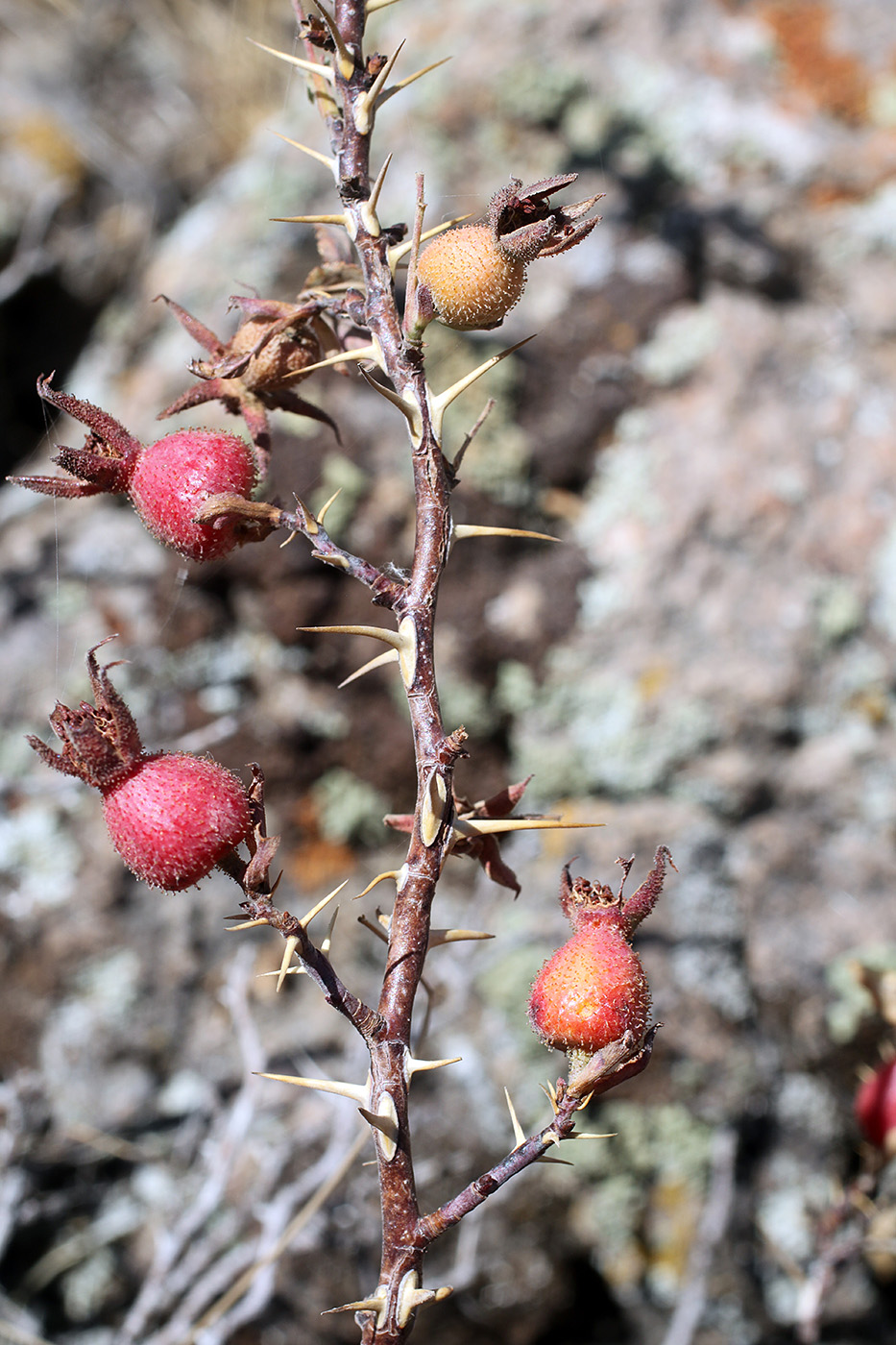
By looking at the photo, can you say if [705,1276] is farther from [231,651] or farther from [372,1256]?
[231,651]

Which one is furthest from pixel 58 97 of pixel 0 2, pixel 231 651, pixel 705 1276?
pixel 705 1276

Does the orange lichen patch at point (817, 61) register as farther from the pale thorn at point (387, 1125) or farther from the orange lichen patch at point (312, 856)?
the pale thorn at point (387, 1125)

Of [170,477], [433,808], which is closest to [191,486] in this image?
[170,477]

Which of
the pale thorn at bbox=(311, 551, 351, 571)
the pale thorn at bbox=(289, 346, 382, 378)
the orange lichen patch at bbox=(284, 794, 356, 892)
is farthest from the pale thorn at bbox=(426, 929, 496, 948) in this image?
the orange lichen patch at bbox=(284, 794, 356, 892)

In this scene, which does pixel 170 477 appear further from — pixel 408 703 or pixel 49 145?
pixel 49 145

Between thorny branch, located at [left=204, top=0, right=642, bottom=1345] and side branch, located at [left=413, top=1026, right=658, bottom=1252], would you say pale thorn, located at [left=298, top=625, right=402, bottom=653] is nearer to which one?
thorny branch, located at [left=204, top=0, right=642, bottom=1345]

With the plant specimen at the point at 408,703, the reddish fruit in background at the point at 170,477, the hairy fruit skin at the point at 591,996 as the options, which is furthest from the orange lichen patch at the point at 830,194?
the hairy fruit skin at the point at 591,996

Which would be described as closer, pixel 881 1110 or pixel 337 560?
pixel 337 560

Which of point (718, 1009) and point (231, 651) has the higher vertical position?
point (231, 651)
